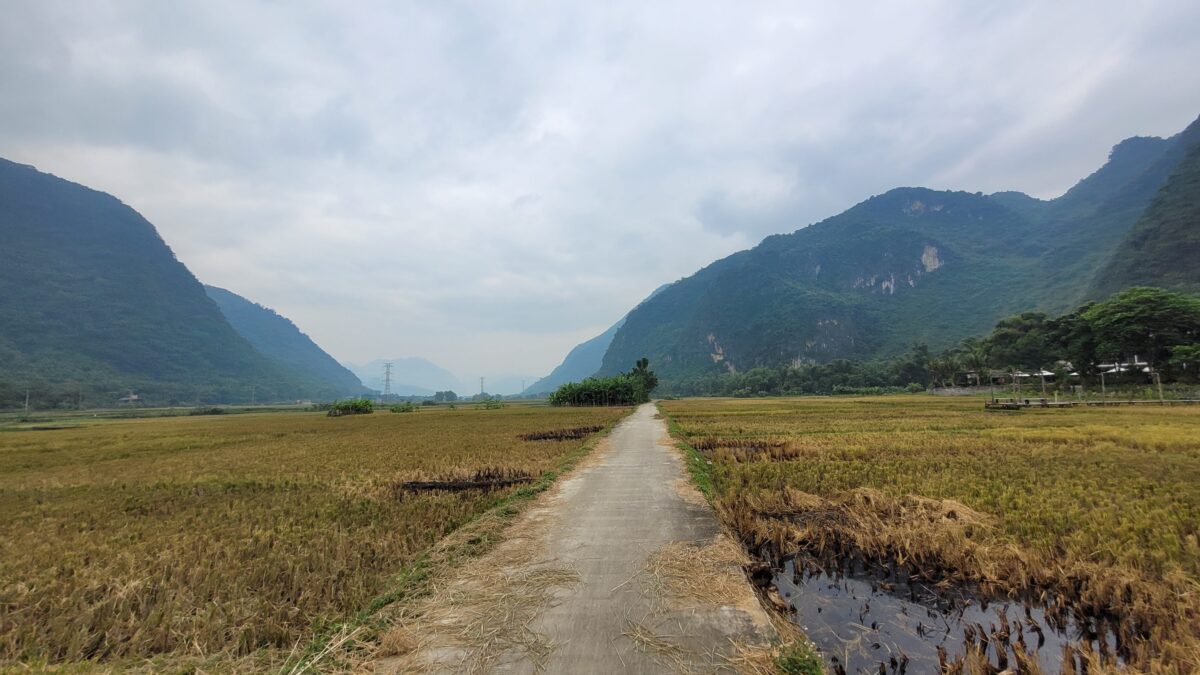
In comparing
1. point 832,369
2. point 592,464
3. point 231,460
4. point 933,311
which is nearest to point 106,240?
point 231,460

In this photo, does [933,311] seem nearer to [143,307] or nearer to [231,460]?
[231,460]

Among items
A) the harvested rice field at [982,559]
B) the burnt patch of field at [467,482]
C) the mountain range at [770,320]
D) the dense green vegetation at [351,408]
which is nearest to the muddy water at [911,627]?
the harvested rice field at [982,559]

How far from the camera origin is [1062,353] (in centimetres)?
6456

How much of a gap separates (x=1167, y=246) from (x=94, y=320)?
11241 inches

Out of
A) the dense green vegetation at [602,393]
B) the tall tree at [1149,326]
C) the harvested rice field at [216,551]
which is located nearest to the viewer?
the harvested rice field at [216,551]

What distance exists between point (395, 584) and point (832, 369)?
137199 millimetres

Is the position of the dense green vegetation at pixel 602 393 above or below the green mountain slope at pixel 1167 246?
below

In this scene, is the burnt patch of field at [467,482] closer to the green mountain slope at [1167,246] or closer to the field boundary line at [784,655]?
the field boundary line at [784,655]

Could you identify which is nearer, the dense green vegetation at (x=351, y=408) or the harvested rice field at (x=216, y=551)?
the harvested rice field at (x=216, y=551)

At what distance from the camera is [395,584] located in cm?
516

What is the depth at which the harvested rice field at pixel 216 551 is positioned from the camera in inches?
168

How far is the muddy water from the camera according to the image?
393cm

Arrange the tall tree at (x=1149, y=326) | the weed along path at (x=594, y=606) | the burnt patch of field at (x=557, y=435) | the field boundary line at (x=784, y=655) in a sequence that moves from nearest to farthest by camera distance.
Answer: the field boundary line at (x=784, y=655) < the weed along path at (x=594, y=606) < the burnt patch of field at (x=557, y=435) < the tall tree at (x=1149, y=326)

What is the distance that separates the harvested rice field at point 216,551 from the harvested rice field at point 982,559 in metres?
5.03
